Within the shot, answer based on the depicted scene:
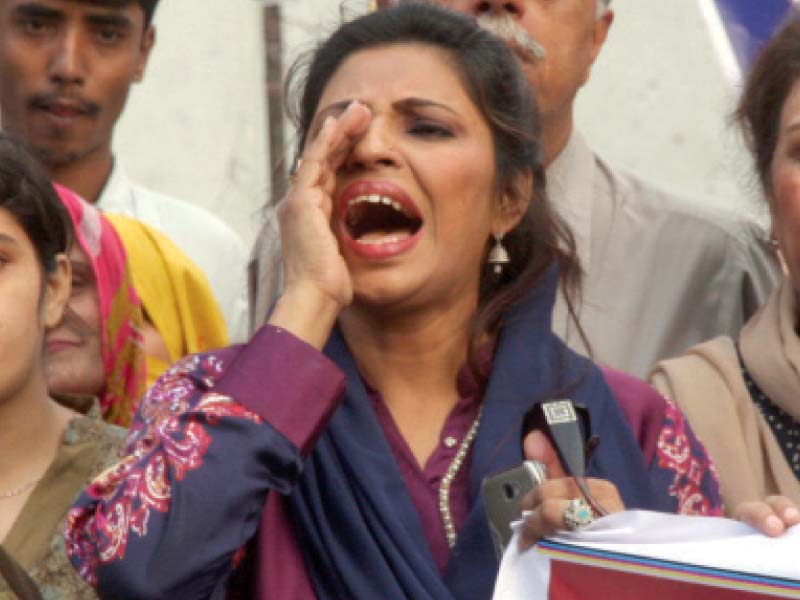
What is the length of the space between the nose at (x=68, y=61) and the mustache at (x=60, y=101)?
0.03m

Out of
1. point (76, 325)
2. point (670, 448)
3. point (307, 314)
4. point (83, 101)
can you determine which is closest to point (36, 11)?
point (83, 101)

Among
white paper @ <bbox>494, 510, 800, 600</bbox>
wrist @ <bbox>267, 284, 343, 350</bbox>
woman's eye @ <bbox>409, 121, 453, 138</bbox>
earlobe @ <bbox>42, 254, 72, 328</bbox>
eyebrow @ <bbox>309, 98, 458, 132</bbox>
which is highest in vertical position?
eyebrow @ <bbox>309, 98, 458, 132</bbox>

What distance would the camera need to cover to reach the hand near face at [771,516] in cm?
277

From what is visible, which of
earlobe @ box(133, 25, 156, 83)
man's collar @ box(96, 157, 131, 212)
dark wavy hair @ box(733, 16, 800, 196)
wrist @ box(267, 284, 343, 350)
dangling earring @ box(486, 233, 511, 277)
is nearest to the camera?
wrist @ box(267, 284, 343, 350)

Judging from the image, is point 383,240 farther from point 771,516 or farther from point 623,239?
point 623,239

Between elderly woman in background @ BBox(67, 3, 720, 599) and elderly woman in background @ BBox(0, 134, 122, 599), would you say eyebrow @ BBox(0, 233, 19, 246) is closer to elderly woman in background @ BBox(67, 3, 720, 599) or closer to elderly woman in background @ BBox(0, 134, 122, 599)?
elderly woman in background @ BBox(0, 134, 122, 599)

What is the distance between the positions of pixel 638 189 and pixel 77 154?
136 cm

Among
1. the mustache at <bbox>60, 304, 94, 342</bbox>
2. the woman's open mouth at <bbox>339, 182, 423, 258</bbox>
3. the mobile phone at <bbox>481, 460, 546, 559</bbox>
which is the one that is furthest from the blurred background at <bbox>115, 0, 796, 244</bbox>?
the mobile phone at <bbox>481, 460, 546, 559</bbox>

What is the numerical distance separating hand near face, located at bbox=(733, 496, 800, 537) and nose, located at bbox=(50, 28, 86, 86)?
259 cm

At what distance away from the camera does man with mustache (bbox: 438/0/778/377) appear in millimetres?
4309

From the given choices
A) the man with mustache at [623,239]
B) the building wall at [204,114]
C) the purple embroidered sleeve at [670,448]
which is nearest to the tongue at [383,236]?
the purple embroidered sleeve at [670,448]

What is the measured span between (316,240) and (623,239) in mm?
1437

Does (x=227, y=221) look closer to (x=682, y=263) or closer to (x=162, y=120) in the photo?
(x=162, y=120)

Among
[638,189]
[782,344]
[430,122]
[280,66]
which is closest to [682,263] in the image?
[638,189]
